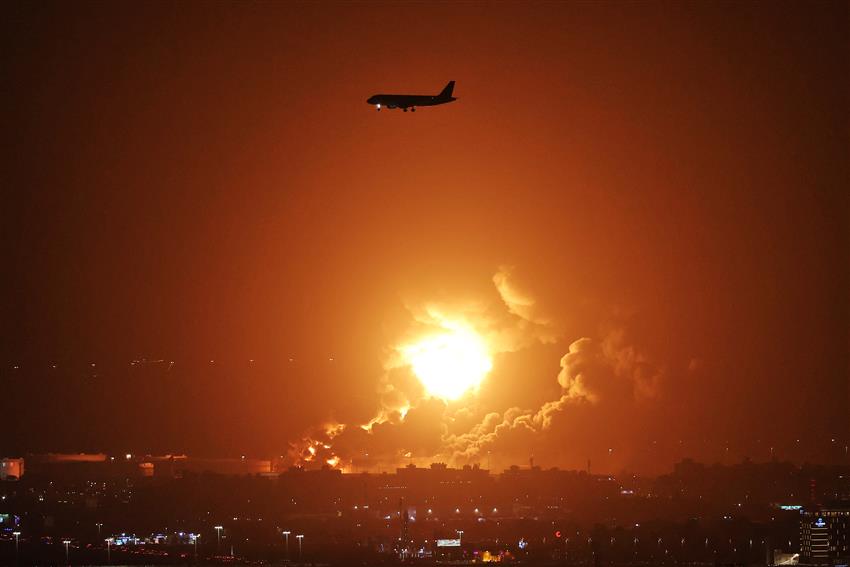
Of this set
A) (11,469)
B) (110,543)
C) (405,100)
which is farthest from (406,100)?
(11,469)

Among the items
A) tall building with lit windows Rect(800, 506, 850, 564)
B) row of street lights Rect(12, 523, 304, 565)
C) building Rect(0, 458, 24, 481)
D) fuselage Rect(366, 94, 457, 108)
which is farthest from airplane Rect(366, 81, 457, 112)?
building Rect(0, 458, 24, 481)

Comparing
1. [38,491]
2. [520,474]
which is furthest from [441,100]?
[38,491]

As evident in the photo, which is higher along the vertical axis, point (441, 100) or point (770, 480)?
point (441, 100)

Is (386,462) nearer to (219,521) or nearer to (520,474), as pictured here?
(520,474)

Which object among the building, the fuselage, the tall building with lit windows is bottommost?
the tall building with lit windows

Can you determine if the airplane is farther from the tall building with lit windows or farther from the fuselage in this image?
the tall building with lit windows
